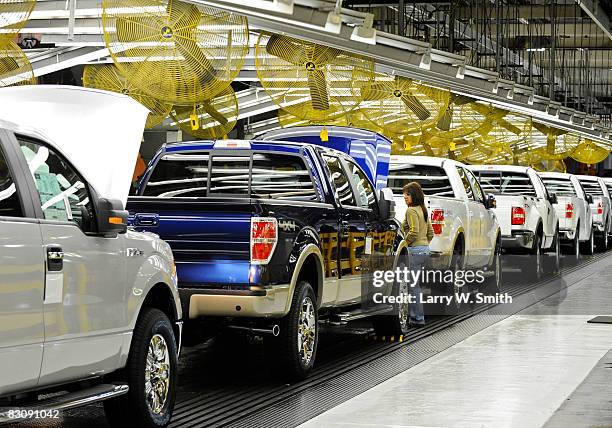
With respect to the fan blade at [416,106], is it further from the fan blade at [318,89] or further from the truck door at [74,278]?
the truck door at [74,278]

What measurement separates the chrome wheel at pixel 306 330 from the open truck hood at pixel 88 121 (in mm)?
2053

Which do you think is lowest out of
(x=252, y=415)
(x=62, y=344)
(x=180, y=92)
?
(x=252, y=415)

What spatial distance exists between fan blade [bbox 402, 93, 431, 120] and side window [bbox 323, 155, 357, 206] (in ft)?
24.2

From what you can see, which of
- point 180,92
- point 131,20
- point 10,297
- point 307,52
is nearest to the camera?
point 10,297

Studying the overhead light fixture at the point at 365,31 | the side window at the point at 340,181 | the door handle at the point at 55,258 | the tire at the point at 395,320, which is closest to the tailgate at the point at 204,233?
the side window at the point at 340,181

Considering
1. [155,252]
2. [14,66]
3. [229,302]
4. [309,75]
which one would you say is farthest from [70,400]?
[309,75]

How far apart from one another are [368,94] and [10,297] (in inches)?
446

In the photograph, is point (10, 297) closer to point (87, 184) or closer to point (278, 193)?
point (87, 184)

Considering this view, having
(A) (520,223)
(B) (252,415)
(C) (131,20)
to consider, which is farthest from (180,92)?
(A) (520,223)

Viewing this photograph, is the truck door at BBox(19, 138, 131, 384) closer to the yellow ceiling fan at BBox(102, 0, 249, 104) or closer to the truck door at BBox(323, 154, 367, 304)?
the truck door at BBox(323, 154, 367, 304)

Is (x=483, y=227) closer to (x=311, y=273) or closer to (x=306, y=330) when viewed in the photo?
(x=311, y=273)

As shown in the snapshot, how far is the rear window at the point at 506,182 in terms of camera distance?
78.1 feet

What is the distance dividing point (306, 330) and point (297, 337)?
1.10 ft

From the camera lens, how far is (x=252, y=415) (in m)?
8.58
